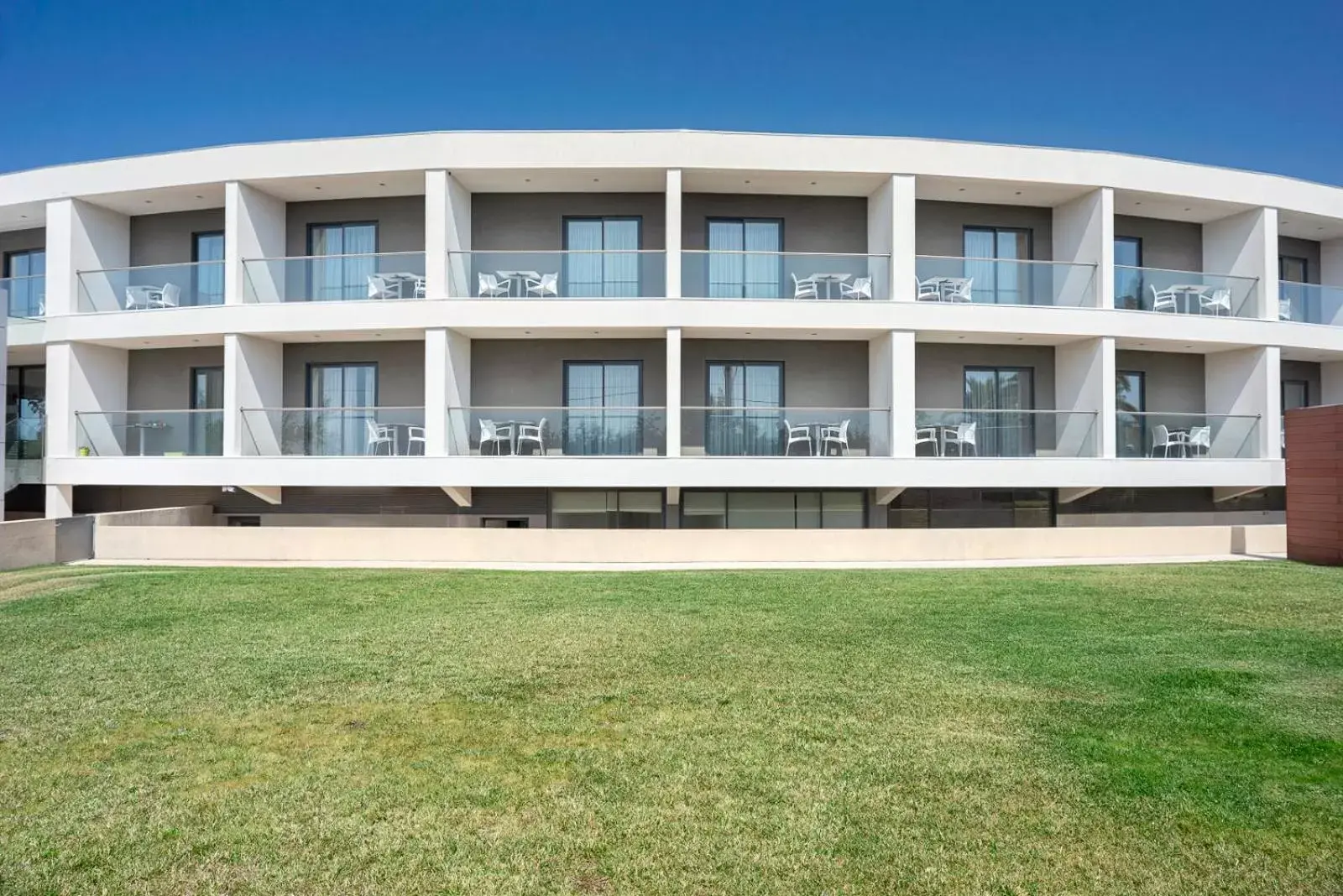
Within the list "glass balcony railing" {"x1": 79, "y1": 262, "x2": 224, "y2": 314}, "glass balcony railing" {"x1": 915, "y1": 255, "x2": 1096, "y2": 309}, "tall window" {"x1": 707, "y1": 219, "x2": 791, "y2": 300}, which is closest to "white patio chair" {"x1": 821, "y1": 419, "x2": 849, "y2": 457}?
"tall window" {"x1": 707, "y1": 219, "x2": 791, "y2": 300}

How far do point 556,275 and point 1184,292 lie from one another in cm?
1512

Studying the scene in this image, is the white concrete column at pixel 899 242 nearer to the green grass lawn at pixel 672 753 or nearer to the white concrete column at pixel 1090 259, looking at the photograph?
the white concrete column at pixel 1090 259

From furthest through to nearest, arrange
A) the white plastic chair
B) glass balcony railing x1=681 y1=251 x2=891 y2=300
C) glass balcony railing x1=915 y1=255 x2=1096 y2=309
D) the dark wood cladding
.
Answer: glass balcony railing x1=915 y1=255 x2=1096 y2=309, the white plastic chair, glass balcony railing x1=681 y1=251 x2=891 y2=300, the dark wood cladding

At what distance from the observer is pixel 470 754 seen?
5.61 m

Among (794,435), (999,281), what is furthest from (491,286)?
(999,281)

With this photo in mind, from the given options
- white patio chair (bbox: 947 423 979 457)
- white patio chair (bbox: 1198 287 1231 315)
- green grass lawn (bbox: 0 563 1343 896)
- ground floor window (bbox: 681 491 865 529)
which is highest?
white patio chair (bbox: 1198 287 1231 315)

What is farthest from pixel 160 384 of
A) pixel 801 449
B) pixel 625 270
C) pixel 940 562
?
pixel 940 562

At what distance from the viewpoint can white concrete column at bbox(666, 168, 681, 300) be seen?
18.6m

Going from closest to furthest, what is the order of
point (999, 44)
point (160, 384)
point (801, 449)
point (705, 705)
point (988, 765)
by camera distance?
1. point (988, 765)
2. point (705, 705)
3. point (801, 449)
4. point (160, 384)
5. point (999, 44)

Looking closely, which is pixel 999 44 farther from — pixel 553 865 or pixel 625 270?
pixel 553 865

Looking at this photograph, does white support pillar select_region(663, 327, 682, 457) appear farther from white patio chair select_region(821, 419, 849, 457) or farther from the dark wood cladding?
the dark wood cladding

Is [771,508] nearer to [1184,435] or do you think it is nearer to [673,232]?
[673,232]

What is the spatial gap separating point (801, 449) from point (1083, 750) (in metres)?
13.7

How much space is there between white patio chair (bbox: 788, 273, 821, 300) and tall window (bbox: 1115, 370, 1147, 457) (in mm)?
7752
